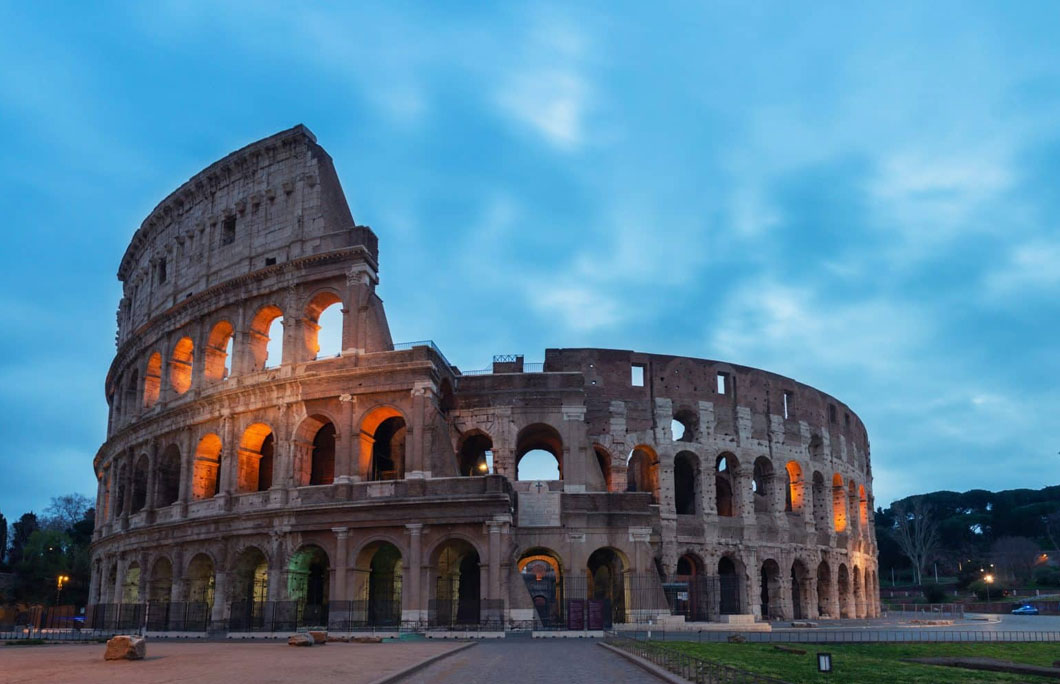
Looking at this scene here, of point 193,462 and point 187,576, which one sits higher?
point 193,462

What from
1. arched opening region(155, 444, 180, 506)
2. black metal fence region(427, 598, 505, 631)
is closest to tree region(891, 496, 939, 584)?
black metal fence region(427, 598, 505, 631)

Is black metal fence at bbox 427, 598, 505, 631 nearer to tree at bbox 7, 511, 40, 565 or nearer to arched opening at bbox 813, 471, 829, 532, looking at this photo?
arched opening at bbox 813, 471, 829, 532

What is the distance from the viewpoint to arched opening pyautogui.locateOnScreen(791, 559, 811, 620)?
135 feet

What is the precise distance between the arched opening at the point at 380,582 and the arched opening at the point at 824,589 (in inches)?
860

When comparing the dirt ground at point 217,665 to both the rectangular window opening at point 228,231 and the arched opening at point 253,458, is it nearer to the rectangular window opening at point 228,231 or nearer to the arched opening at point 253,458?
the arched opening at point 253,458

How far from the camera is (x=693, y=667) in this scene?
47.0 ft

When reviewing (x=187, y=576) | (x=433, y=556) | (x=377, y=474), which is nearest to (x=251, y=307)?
(x=377, y=474)

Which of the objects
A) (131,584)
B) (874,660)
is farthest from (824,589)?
(131,584)

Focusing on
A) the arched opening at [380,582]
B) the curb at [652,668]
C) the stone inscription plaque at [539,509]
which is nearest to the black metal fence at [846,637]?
the curb at [652,668]

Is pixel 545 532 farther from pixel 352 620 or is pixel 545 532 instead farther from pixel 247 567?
pixel 247 567

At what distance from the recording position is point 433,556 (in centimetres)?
2886

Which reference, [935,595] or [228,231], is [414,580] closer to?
[228,231]

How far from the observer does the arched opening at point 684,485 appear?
40531 mm

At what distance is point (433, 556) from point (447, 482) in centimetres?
243
